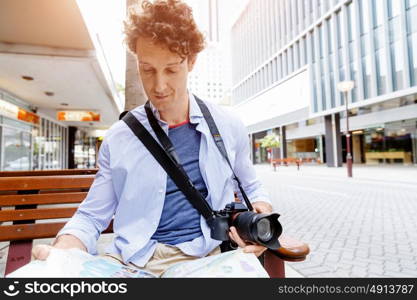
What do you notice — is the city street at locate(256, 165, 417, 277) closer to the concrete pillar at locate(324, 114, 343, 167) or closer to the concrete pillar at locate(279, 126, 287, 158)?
the concrete pillar at locate(324, 114, 343, 167)

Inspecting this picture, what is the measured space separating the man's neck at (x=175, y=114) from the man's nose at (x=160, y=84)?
0.64 feet

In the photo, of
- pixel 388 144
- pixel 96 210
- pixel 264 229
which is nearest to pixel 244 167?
pixel 264 229

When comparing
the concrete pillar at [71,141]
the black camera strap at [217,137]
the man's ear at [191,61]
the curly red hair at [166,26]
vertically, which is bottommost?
the black camera strap at [217,137]

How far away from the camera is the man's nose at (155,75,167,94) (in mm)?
1512

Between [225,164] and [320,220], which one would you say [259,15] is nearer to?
[320,220]

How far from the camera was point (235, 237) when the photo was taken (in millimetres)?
1264

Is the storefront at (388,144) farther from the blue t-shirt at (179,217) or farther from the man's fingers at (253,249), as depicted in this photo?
the man's fingers at (253,249)

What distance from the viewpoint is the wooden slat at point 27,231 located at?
2000 millimetres

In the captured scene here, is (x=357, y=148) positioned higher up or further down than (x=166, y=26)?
higher up

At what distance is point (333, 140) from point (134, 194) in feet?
91.7

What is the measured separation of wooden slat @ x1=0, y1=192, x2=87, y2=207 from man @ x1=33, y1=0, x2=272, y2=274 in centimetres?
76

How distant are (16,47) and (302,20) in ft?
100.0

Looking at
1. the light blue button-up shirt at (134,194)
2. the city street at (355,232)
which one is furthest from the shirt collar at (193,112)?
the city street at (355,232)

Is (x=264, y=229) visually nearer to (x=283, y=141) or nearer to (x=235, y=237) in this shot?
(x=235, y=237)
